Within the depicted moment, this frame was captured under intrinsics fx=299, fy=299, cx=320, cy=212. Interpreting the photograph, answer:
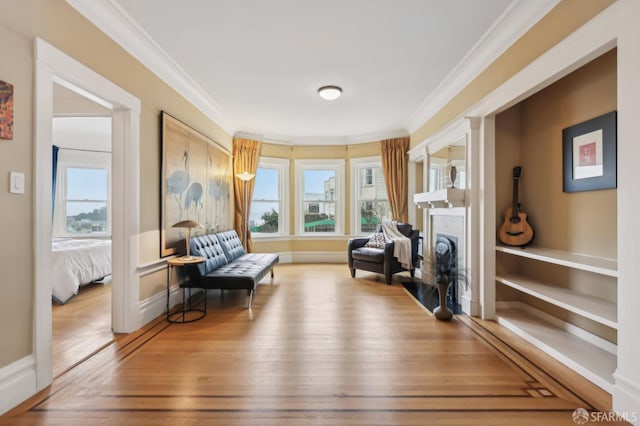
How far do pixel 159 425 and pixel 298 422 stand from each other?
725mm

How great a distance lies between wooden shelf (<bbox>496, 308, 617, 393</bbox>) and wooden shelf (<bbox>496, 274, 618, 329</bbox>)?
33cm

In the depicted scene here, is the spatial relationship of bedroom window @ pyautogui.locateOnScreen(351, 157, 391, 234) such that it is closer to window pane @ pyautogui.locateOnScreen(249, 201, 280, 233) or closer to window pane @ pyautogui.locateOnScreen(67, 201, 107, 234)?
window pane @ pyautogui.locateOnScreen(249, 201, 280, 233)

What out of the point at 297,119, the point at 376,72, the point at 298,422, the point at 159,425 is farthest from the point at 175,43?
the point at 298,422

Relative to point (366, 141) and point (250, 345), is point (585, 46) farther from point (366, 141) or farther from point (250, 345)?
point (366, 141)

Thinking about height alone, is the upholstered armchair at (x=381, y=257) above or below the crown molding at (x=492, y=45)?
below

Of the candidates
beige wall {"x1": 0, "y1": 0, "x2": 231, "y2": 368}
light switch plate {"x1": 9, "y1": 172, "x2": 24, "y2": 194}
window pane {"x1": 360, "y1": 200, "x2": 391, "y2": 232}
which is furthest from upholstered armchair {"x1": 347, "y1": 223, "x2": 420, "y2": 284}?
light switch plate {"x1": 9, "y1": 172, "x2": 24, "y2": 194}

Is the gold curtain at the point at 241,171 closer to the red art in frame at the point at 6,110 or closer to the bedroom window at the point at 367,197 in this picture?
the bedroom window at the point at 367,197

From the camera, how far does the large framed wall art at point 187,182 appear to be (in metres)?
3.27

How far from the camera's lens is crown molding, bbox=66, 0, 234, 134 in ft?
7.38

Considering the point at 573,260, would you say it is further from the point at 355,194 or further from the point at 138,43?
the point at 355,194

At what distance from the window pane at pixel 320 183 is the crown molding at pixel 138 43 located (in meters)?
2.87

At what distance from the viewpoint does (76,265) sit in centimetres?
401

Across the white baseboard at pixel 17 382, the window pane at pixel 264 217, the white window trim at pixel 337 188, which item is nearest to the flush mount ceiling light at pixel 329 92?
the white window trim at pixel 337 188

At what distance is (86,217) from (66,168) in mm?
1099
